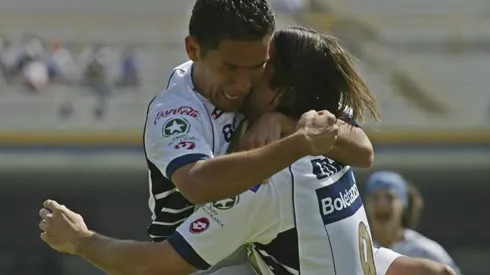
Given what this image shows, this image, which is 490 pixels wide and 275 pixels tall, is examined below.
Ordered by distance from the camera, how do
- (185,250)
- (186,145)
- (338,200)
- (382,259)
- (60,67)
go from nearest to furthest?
1. (186,145)
2. (185,250)
3. (338,200)
4. (382,259)
5. (60,67)

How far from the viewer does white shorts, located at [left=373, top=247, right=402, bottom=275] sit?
13.2 ft

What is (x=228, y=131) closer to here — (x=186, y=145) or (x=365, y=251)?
(x=186, y=145)

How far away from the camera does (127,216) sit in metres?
14.0

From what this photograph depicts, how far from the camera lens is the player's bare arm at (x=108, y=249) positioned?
353cm

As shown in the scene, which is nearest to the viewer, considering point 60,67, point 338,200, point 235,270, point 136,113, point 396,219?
point 338,200

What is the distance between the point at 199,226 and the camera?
3.51 meters

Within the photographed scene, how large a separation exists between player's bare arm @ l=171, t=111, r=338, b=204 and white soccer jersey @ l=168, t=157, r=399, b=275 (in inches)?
6.3

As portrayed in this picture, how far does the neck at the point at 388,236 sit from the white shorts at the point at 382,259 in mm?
2763

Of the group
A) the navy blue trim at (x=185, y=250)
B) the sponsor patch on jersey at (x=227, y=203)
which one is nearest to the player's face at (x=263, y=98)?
the sponsor patch on jersey at (x=227, y=203)

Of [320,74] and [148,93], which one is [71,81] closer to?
[148,93]

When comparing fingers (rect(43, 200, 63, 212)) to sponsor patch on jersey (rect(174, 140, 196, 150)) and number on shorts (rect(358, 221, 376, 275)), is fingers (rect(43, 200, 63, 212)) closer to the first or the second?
sponsor patch on jersey (rect(174, 140, 196, 150))

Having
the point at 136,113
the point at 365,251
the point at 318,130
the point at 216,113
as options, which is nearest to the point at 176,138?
the point at 216,113

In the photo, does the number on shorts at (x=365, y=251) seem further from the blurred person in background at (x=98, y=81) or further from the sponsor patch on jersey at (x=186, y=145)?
the blurred person in background at (x=98, y=81)

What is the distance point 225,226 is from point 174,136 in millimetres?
295
